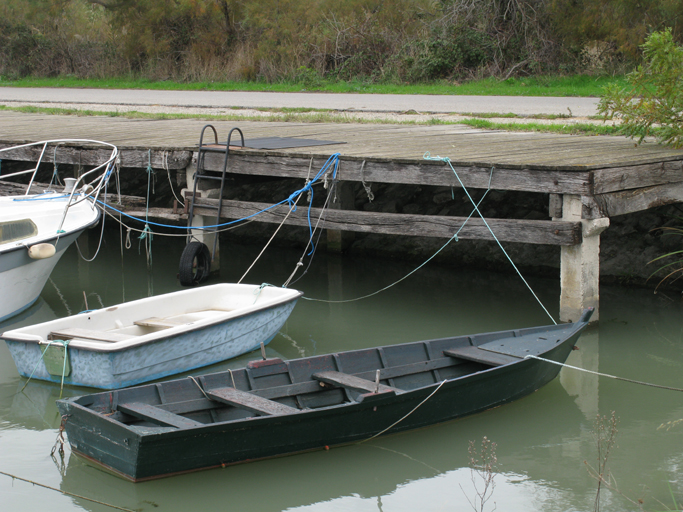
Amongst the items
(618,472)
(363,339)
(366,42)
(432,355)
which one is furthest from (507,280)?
(366,42)

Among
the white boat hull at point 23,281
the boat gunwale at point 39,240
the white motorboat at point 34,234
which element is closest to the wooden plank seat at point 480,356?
the white motorboat at point 34,234

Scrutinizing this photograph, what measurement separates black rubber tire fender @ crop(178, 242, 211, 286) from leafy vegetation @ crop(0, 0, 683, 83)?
12.2m

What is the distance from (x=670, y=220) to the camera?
9148 mm

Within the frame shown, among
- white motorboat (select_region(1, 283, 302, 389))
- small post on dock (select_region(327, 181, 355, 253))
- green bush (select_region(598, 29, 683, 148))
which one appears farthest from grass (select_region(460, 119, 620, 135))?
white motorboat (select_region(1, 283, 302, 389))

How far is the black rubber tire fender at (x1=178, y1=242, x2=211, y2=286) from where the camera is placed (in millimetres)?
8859

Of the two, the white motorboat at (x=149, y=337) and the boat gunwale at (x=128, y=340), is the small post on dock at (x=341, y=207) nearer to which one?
the white motorboat at (x=149, y=337)

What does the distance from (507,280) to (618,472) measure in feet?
16.5

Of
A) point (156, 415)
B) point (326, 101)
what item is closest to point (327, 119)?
point (326, 101)

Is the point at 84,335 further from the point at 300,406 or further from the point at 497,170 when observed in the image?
the point at 497,170

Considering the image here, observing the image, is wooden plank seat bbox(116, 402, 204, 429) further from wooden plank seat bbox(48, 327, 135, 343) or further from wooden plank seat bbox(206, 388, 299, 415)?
wooden plank seat bbox(48, 327, 135, 343)

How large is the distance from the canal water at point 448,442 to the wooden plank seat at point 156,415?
0.33 metres

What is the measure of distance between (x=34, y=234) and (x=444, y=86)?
42.4ft

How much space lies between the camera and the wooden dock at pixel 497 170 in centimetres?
696

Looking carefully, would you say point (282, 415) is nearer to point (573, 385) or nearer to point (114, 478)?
point (114, 478)
